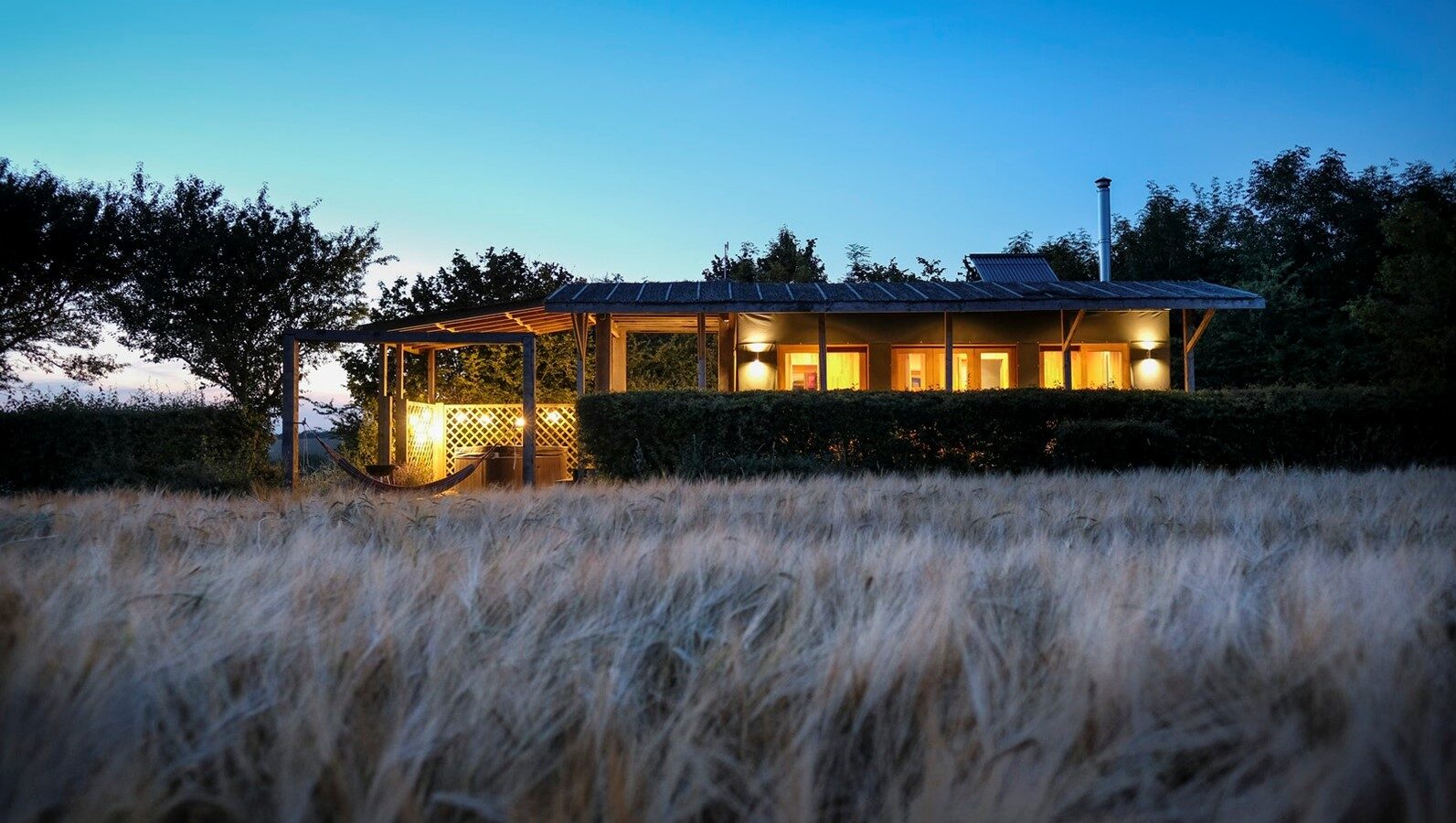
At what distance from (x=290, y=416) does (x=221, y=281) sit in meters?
8.10

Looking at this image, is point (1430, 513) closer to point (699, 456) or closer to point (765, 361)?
point (699, 456)

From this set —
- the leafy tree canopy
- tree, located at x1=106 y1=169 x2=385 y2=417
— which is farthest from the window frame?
tree, located at x1=106 y1=169 x2=385 y2=417

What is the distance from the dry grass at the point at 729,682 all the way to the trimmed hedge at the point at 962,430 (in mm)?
6545

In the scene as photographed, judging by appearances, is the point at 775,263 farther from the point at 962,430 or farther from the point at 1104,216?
the point at 962,430

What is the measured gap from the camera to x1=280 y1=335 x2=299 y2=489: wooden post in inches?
352

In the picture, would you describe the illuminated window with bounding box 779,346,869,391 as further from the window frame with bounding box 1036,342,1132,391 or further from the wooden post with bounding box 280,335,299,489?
the wooden post with bounding box 280,335,299,489

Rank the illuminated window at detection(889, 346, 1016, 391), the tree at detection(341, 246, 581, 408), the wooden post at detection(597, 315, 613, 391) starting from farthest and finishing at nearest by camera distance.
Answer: the tree at detection(341, 246, 581, 408), the illuminated window at detection(889, 346, 1016, 391), the wooden post at detection(597, 315, 613, 391)

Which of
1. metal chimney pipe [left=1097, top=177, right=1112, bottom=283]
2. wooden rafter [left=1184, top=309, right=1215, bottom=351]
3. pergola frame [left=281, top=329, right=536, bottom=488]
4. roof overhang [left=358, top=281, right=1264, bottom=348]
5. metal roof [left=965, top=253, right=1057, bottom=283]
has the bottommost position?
pergola frame [left=281, top=329, right=536, bottom=488]

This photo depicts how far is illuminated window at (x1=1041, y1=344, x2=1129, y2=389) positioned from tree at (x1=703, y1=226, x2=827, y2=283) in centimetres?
934

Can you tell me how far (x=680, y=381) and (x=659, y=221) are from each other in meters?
7.96

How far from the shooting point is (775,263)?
23828 mm

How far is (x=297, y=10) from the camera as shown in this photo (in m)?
11.7

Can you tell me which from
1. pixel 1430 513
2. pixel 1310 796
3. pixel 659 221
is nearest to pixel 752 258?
pixel 659 221

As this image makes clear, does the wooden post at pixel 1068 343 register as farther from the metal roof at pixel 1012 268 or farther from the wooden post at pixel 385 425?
the wooden post at pixel 385 425
